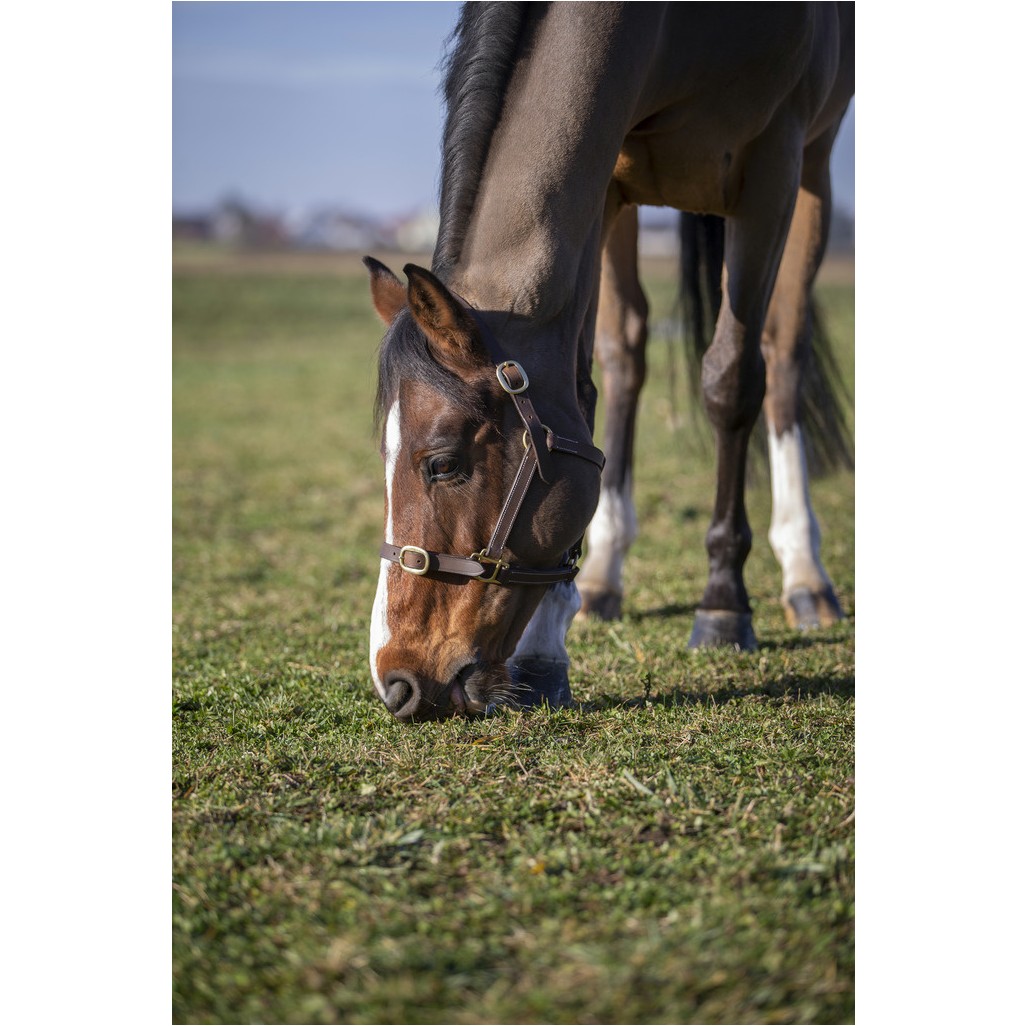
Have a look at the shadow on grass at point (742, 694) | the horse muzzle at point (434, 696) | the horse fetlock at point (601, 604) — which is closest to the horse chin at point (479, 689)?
the horse muzzle at point (434, 696)

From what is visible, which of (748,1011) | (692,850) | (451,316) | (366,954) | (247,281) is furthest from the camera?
(247,281)

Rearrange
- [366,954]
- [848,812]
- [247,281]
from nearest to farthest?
[366,954]
[848,812]
[247,281]

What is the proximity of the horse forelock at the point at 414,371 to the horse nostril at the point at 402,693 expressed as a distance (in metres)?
0.69

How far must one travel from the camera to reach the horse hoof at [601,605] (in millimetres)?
4621

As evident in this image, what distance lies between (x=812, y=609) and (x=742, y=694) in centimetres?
128

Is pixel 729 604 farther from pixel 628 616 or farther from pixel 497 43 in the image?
pixel 497 43

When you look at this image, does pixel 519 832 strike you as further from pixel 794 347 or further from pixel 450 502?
pixel 794 347

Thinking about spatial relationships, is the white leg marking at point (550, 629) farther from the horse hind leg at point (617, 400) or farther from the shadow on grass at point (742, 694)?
the horse hind leg at point (617, 400)

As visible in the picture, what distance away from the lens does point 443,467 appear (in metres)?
2.71

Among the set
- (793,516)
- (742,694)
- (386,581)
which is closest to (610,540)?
(793,516)

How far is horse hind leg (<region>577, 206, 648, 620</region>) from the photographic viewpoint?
185 inches

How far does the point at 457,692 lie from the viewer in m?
2.79

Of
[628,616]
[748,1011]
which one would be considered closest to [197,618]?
[628,616]

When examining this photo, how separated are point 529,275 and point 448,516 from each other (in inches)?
27.0
